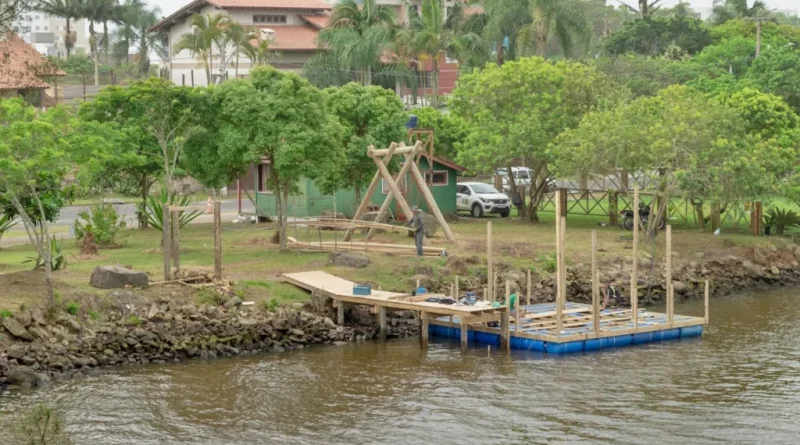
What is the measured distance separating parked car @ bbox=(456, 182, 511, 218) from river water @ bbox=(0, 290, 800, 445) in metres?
22.2

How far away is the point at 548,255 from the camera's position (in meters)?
40.8

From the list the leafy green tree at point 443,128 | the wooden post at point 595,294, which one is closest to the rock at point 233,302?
the wooden post at point 595,294

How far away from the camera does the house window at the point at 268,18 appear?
84.5 metres

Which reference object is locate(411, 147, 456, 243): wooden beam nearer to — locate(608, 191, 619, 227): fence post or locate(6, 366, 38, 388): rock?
locate(608, 191, 619, 227): fence post

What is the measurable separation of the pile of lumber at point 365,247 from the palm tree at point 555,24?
3109 cm

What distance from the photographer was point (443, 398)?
87.8ft

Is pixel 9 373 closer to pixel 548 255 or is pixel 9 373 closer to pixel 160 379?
pixel 160 379

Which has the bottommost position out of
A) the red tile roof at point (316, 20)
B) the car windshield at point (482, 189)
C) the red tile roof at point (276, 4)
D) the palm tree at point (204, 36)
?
the car windshield at point (482, 189)

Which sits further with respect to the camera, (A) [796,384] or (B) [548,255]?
(B) [548,255]

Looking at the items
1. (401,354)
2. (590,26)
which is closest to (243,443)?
(401,354)

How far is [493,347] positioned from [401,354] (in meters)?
2.45

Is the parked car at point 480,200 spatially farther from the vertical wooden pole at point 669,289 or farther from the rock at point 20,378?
the rock at point 20,378

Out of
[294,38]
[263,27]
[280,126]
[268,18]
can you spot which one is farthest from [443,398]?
[268,18]

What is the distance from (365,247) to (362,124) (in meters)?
9.06
